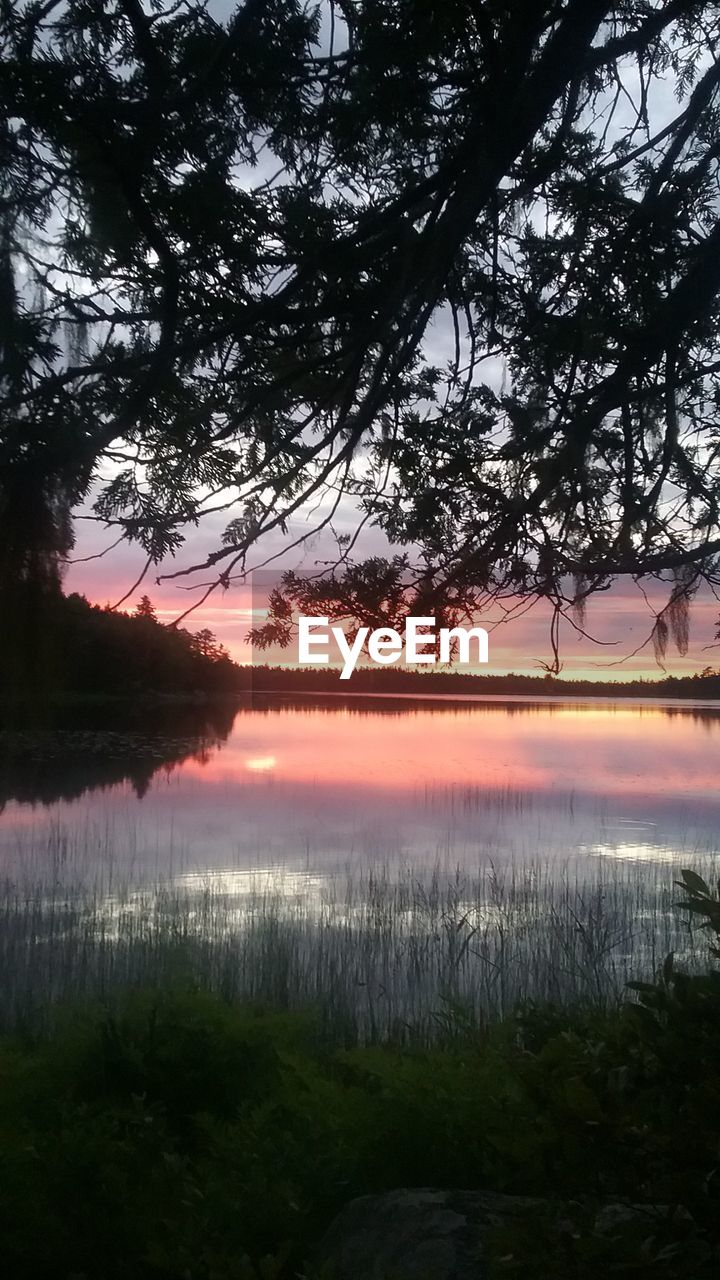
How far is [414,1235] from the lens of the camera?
2555 mm

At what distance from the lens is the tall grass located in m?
6.52

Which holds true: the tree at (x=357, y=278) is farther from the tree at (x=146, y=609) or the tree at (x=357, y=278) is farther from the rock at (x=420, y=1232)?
the rock at (x=420, y=1232)

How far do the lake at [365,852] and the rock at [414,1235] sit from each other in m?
1.81

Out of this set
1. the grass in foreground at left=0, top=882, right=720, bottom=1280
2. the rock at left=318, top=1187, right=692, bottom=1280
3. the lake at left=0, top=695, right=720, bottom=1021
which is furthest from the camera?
the lake at left=0, top=695, right=720, bottom=1021

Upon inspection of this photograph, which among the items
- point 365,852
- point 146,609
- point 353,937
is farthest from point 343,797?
point 146,609

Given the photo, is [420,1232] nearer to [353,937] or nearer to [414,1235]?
[414,1235]

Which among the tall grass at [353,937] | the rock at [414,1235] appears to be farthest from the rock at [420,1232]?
the tall grass at [353,937]

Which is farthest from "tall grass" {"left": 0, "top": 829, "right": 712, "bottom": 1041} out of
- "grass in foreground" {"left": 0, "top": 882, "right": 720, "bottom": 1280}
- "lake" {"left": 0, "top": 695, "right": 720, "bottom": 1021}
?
"grass in foreground" {"left": 0, "top": 882, "right": 720, "bottom": 1280}

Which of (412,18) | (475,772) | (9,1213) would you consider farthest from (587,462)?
(475,772)

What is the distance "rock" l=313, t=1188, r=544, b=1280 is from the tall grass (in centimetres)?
171

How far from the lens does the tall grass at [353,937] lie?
652 cm

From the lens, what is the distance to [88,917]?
9094 millimetres

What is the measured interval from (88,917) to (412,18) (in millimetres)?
7821

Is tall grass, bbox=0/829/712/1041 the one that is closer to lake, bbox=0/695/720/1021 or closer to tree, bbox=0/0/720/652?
lake, bbox=0/695/720/1021
